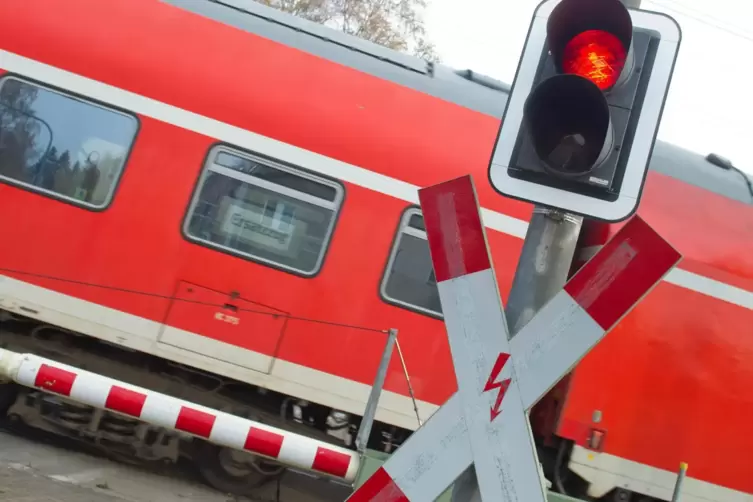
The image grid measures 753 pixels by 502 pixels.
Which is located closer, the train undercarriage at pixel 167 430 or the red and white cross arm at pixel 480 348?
the red and white cross arm at pixel 480 348

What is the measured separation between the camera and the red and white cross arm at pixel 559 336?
1788 millimetres

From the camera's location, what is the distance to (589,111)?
2.10 meters

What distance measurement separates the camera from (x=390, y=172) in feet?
16.4

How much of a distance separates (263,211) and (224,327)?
3.01 feet

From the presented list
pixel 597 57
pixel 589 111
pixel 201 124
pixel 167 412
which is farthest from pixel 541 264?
pixel 201 124

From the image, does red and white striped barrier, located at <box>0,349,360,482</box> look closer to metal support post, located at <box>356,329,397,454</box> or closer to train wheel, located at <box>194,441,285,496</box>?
metal support post, located at <box>356,329,397,454</box>

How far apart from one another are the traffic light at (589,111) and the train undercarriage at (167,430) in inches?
133

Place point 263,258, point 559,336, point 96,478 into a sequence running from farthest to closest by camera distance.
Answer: point 263,258 < point 96,478 < point 559,336

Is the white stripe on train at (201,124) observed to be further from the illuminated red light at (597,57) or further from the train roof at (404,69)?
the illuminated red light at (597,57)

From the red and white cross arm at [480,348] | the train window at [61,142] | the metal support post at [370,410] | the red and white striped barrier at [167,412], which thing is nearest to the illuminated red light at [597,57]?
the red and white cross arm at [480,348]

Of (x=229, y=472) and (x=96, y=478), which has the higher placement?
(x=229, y=472)

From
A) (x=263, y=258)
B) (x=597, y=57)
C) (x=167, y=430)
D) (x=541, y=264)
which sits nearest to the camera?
(x=541, y=264)

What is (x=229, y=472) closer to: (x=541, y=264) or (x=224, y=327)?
(x=224, y=327)

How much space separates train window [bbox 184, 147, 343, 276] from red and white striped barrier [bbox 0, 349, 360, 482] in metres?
1.38
